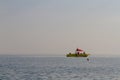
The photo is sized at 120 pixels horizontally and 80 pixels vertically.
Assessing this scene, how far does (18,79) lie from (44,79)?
5460 mm

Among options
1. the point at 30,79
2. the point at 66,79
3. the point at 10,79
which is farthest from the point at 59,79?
the point at 10,79

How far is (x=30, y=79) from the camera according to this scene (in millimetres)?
62281

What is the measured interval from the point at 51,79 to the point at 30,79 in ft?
14.8

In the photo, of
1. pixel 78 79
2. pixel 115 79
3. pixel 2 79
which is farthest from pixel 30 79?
pixel 115 79

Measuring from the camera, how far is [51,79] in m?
63.5

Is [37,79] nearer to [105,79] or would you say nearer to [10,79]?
[10,79]

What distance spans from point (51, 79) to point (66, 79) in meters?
3.28

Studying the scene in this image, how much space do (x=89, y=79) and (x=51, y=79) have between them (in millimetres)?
8503

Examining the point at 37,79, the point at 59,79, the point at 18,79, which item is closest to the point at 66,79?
the point at 59,79

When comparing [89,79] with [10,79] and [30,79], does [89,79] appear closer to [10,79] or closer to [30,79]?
[30,79]

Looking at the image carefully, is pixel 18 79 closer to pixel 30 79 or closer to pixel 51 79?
pixel 30 79

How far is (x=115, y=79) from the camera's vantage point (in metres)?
65.9

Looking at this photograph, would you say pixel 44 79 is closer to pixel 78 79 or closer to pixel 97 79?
pixel 78 79

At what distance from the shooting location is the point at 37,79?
62.8 metres
